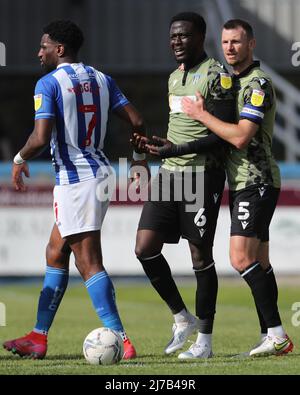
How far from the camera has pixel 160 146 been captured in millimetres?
7500

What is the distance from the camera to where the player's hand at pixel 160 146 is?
24.5 feet

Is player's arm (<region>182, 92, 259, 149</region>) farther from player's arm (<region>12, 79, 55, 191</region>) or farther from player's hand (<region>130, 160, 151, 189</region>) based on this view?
player's arm (<region>12, 79, 55, 191</region>)

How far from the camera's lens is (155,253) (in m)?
7.85

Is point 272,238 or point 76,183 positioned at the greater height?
point 76,183

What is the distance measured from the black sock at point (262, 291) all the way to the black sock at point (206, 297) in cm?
25

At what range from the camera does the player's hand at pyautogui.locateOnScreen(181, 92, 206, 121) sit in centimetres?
741

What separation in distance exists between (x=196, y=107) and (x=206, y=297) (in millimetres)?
1327

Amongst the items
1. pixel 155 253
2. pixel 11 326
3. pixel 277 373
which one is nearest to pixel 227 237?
pixel 11 326

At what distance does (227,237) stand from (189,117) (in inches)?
358
